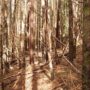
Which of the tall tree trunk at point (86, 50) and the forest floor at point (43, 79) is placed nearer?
the tall tree trunk at point (86, 50)

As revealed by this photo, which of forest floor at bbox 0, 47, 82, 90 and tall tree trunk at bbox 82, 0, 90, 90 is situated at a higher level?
tall tree trunk at bbox 82, 0, 90, 90

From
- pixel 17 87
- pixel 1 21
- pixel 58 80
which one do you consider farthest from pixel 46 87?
pixel 1 21

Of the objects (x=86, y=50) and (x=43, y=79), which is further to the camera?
(x=43, y=79)

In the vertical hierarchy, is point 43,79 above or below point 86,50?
below

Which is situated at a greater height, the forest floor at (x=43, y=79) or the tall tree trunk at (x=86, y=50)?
the tall tree trunk at (x=86, y=50)

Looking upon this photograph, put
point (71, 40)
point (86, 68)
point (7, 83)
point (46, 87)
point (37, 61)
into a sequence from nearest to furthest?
point (86, 68), point (46, 87), point (7, 83), point (71, 40), point (37, 61)

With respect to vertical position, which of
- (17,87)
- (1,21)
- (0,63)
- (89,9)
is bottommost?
(17,87)

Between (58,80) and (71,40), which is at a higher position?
(71,40)

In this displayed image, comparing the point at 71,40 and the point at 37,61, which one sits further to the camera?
the point at 37,61

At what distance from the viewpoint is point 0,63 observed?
6930 millimetres

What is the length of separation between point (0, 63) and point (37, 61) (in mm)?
2370

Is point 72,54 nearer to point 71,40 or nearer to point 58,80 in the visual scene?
point 71,40

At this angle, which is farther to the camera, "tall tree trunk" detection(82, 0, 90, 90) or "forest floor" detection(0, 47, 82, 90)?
"forest floor" detection(0, 47, 82, 90)

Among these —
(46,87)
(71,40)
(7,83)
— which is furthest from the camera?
(71,40)
